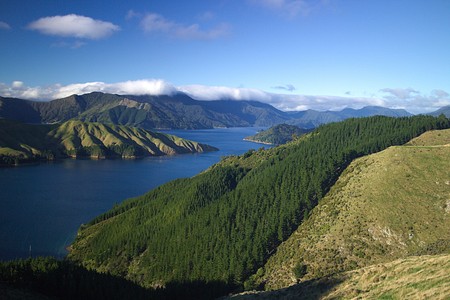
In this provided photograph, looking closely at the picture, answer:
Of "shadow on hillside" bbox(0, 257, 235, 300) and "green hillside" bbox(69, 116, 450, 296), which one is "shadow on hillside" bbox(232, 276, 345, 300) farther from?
"green hillside" bbox(69, 116, 450, 296)

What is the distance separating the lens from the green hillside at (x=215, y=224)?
3858 inches

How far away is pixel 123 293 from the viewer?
237ft

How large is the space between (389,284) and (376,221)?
46.2 m

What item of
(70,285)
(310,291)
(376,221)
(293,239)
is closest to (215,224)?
(293,239)

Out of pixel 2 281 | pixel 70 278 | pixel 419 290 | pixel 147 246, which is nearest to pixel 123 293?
pixel 70 278

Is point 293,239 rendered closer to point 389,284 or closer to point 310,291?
point 310,291

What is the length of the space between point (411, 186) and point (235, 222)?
58.0 m

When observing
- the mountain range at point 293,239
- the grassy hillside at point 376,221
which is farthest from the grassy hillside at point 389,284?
the grassy hillside at point 376,221

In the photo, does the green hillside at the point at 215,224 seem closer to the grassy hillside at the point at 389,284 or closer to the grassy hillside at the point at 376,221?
the grassy hillside at the point at 376,221

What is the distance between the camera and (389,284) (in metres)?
39.3

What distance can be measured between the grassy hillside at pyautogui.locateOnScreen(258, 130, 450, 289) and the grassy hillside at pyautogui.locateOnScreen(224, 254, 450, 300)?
24.4 m

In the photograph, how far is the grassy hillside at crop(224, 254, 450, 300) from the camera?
33125mm

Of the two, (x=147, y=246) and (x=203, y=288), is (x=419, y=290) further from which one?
(x=147, y=246)

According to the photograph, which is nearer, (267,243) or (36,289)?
(36,289)
